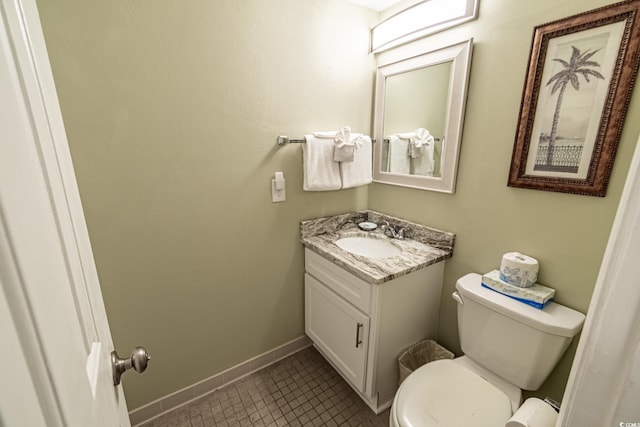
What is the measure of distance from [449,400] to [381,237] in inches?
35.2

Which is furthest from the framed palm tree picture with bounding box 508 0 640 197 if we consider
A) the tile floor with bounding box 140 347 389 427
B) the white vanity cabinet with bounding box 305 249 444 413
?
the tile floor with bounding box 140 347 389 427

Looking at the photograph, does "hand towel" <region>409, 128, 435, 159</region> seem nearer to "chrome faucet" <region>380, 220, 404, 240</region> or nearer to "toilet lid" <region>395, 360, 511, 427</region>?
"chrome faucet" <region>380, 220, 404, 240</region>

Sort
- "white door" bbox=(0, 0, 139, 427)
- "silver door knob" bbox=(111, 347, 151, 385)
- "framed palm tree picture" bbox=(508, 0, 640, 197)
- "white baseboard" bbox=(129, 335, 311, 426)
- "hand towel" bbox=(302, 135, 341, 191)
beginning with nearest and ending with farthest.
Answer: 1. "white door" bbox=(0, 0, 139, 427)
2. "silver door knob" bbox=(111, 347, 151, 385)
3. "framed palm tree picture" bbox=(508, 0, 640, 197)
4. "white baseboard" bbox=(129, 335, 311, 426)
5. "hand towel" bbox=(302, 135, 341, 191)

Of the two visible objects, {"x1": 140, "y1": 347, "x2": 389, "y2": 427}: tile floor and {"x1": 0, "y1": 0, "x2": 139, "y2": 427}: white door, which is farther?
{"x1": 140, "y1": 347, "x2": 389, "y2": 427}: tile floor

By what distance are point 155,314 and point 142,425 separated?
23.9 inches

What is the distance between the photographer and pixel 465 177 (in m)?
1.36

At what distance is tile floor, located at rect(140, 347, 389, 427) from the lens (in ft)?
4.53

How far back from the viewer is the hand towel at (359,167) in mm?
1608

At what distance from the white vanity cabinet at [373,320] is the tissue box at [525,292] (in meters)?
0.30

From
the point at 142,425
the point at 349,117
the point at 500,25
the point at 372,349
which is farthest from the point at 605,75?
the point at 142,425

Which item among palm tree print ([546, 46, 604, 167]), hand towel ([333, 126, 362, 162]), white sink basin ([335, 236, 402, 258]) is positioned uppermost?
palm tree print ([546, 46, 604, 167])

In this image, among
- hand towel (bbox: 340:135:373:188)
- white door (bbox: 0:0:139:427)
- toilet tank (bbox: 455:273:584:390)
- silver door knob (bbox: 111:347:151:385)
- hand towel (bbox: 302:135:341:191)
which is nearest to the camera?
Answer: white door (bbox: 0:0:139:427)

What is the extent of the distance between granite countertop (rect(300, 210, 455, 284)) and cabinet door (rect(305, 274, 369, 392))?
227 millimetres

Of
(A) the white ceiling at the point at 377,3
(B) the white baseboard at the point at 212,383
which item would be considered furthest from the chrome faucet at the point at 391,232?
(A) the white ceiling at the point at 377,3
